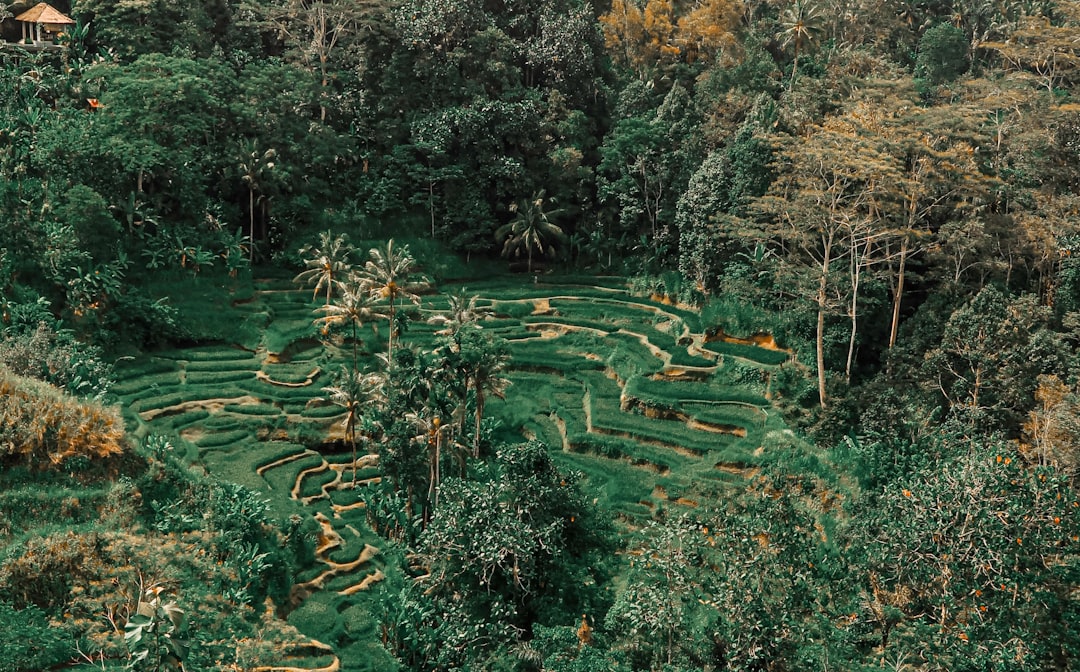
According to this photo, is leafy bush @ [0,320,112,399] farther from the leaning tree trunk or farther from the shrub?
the leaning tree trunk

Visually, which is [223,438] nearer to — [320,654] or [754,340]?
[320,654]

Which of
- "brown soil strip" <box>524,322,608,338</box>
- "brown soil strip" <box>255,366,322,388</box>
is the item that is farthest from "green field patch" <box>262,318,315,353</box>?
"brown soil strip" <box>524,322,608,338</box>

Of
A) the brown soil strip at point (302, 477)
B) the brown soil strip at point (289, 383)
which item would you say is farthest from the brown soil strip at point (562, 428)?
the brown soil strip at point (289, 383)

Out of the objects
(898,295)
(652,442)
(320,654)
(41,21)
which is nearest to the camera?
(320,654)

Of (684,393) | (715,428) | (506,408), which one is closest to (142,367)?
(506,408)

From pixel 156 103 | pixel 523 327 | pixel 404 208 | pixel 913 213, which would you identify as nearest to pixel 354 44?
pixel 404 208

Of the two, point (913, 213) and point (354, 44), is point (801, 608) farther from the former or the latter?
point (354, 44)

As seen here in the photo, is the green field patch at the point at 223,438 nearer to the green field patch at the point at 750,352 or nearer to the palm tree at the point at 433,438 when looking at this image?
the palm tree at the point at 433,438
